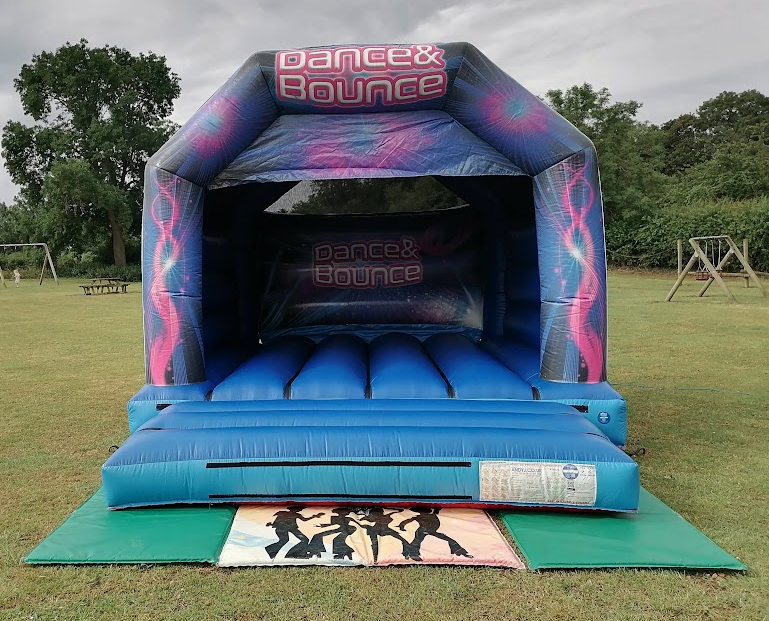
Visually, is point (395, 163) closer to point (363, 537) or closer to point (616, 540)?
point (363, 537)

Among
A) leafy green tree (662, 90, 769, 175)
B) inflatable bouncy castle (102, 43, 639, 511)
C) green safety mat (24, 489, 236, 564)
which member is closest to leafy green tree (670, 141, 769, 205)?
leafy green tree (662, 90, 769, 175)

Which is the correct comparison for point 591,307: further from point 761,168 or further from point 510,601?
point 761,168

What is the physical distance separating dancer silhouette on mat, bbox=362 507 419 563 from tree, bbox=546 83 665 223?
71.8 ft

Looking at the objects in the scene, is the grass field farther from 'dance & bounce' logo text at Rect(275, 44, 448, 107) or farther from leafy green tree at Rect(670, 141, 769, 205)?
leafy green tree at Rect(670, 141, 769, 205)

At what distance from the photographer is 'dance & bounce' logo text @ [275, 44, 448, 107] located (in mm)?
3379

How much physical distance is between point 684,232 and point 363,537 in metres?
20.7

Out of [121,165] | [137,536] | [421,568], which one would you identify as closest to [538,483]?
[421,568]

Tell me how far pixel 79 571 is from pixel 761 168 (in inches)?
1187

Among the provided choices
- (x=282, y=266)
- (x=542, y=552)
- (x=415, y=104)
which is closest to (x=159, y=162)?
(x=415, y=104)

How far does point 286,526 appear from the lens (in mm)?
2613

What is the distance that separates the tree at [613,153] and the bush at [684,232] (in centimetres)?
83

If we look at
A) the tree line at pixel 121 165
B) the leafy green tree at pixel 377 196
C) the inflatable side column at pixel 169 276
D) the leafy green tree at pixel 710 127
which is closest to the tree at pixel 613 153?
the tree line at pixel 121 165

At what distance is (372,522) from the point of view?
265cm

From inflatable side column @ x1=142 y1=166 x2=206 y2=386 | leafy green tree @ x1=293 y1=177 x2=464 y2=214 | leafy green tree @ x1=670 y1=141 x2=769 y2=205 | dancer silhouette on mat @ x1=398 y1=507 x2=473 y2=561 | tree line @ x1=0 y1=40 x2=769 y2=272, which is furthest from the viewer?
leafy green tree @ x1=670 y1=141 x2=769 y2=205
